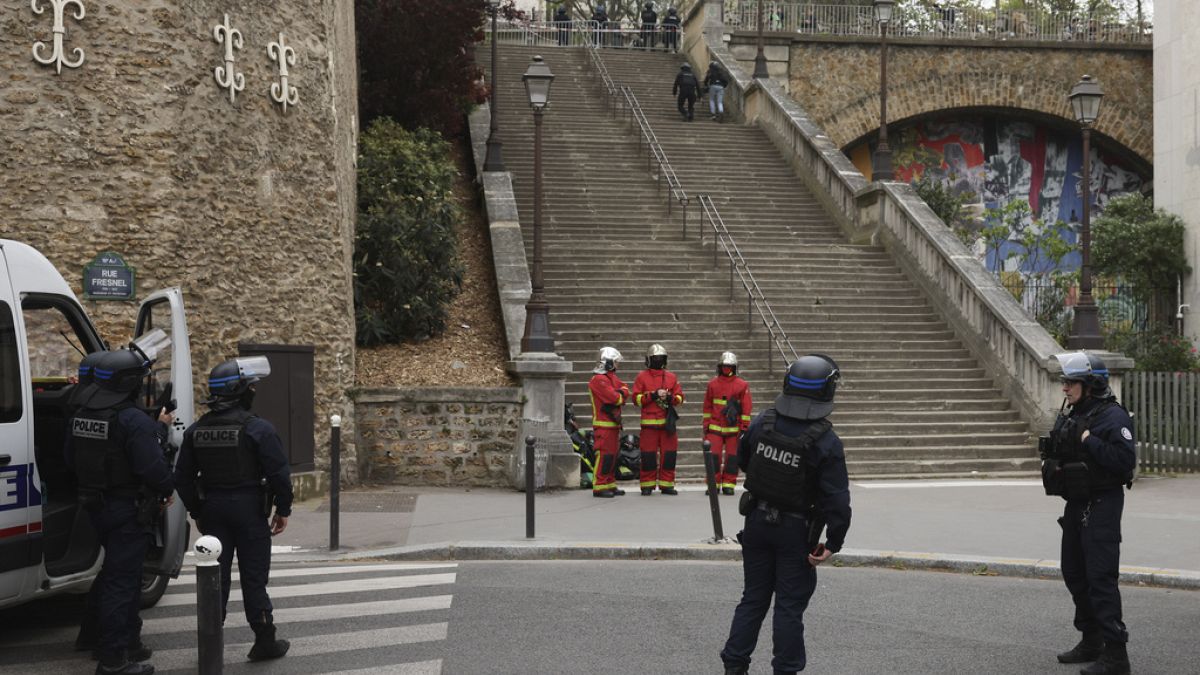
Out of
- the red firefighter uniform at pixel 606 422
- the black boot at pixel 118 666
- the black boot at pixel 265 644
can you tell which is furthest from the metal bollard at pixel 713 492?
the black boot at pixel 118 666

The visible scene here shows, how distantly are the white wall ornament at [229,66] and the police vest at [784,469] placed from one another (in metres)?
9.39

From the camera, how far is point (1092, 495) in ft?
24.3

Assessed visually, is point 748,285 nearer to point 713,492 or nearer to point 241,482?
point 713,492

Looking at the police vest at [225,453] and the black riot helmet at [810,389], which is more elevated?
the black riot helmet at [810,389]

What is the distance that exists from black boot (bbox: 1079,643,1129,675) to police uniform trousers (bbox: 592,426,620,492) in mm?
7831

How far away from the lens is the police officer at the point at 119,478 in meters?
7.11

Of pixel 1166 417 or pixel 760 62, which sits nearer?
pixel 1166 417

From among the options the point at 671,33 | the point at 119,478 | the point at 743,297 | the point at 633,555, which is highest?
the point at 671,33

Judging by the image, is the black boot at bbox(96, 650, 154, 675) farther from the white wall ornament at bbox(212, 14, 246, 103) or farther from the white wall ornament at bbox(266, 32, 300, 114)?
the white wall ornament at bbox(266, 32, 300, 114)

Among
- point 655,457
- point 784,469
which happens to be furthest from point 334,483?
point 784,469

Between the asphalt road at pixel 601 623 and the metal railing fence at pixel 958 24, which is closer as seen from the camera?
the asphalt road at pixel 601 623

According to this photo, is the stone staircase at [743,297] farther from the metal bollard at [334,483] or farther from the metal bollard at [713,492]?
the metal bollard at [334,483]

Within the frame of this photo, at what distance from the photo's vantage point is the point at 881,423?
703 inches

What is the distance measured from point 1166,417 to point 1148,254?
41.1 ft
